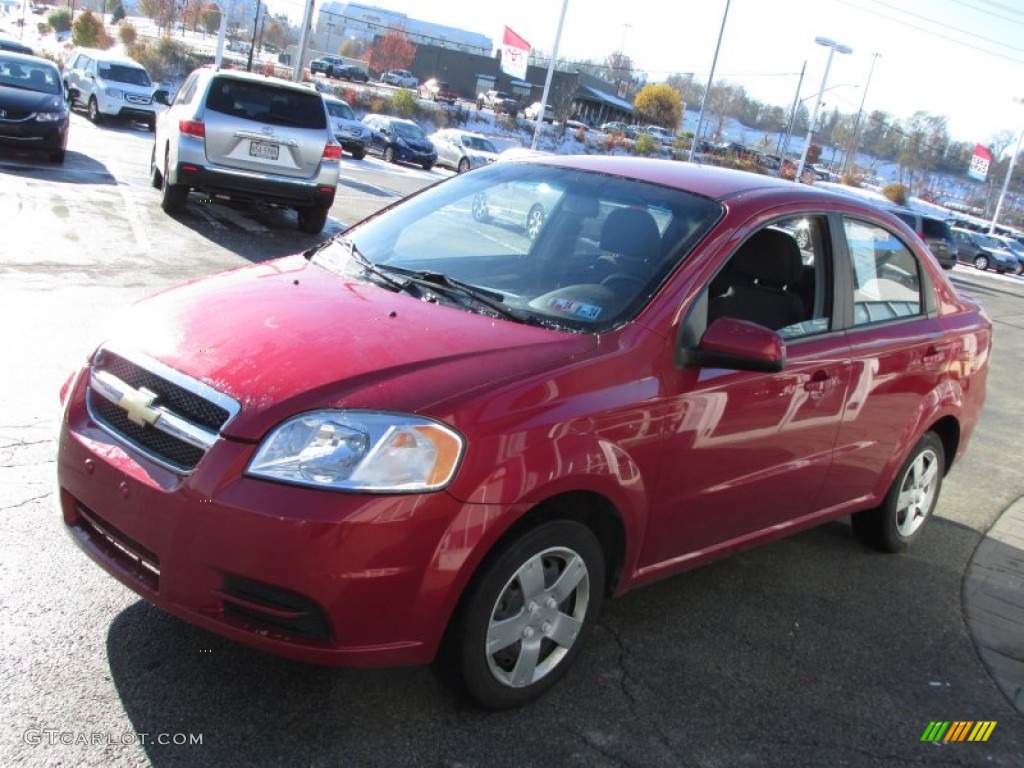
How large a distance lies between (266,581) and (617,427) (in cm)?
116

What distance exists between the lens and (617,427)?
9.95 ft

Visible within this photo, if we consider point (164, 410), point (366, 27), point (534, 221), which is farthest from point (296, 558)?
point (366, 27)

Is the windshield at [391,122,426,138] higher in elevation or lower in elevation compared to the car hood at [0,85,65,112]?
higher

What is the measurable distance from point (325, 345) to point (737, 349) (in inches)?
52.6

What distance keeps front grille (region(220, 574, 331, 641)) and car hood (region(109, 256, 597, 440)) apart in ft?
1.33

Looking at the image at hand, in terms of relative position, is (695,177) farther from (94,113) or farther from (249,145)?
(94,113)

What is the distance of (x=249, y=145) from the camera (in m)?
11.2

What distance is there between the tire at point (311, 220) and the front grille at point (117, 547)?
380 inches

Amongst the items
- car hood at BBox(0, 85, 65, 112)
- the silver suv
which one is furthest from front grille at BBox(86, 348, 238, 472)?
car hood at BBox(0, 85, 65, 112)

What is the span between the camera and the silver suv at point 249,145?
1102cm

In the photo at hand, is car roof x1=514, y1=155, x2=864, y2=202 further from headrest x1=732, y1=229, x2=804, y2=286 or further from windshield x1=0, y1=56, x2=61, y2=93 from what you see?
windshield x1=0, y1=56, x2=61, y2=93

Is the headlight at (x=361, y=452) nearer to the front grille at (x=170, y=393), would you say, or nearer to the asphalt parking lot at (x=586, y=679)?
the front grille at (x=170, y=393)

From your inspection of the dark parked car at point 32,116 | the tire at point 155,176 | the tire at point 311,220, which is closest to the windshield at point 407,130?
the dark parked car at point 32,116

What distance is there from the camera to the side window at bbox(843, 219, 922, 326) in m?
4.25
